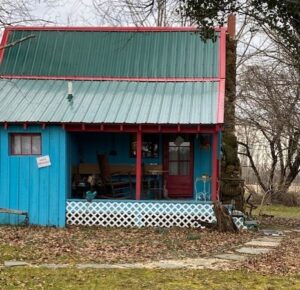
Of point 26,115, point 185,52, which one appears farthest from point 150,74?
point 26,115

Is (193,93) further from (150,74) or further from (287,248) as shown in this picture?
(287,248)

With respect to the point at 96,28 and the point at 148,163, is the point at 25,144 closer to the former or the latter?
the point at 148,163

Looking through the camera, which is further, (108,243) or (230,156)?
(230,156)

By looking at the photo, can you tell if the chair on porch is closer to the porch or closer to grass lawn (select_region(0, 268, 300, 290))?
the porch

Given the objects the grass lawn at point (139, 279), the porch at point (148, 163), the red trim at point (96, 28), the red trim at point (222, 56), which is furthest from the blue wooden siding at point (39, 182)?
the grass lawn at point (139, 279)

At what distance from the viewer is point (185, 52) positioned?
59.4ft

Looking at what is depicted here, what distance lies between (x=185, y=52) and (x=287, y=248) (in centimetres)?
766

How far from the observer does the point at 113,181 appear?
57.6 ft

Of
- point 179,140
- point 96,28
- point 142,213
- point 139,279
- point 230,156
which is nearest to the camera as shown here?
point 139,279

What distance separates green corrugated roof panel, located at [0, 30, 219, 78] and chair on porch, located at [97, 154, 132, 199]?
279cm

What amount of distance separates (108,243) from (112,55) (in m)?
7.33

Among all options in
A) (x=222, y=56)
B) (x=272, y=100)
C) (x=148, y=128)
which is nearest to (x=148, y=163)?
(x=148, y=128)

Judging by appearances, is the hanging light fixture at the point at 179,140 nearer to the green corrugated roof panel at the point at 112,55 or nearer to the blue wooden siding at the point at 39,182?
the green corrugated roof panel at the point at 112,55

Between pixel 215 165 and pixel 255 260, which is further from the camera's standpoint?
pixel 215 165
